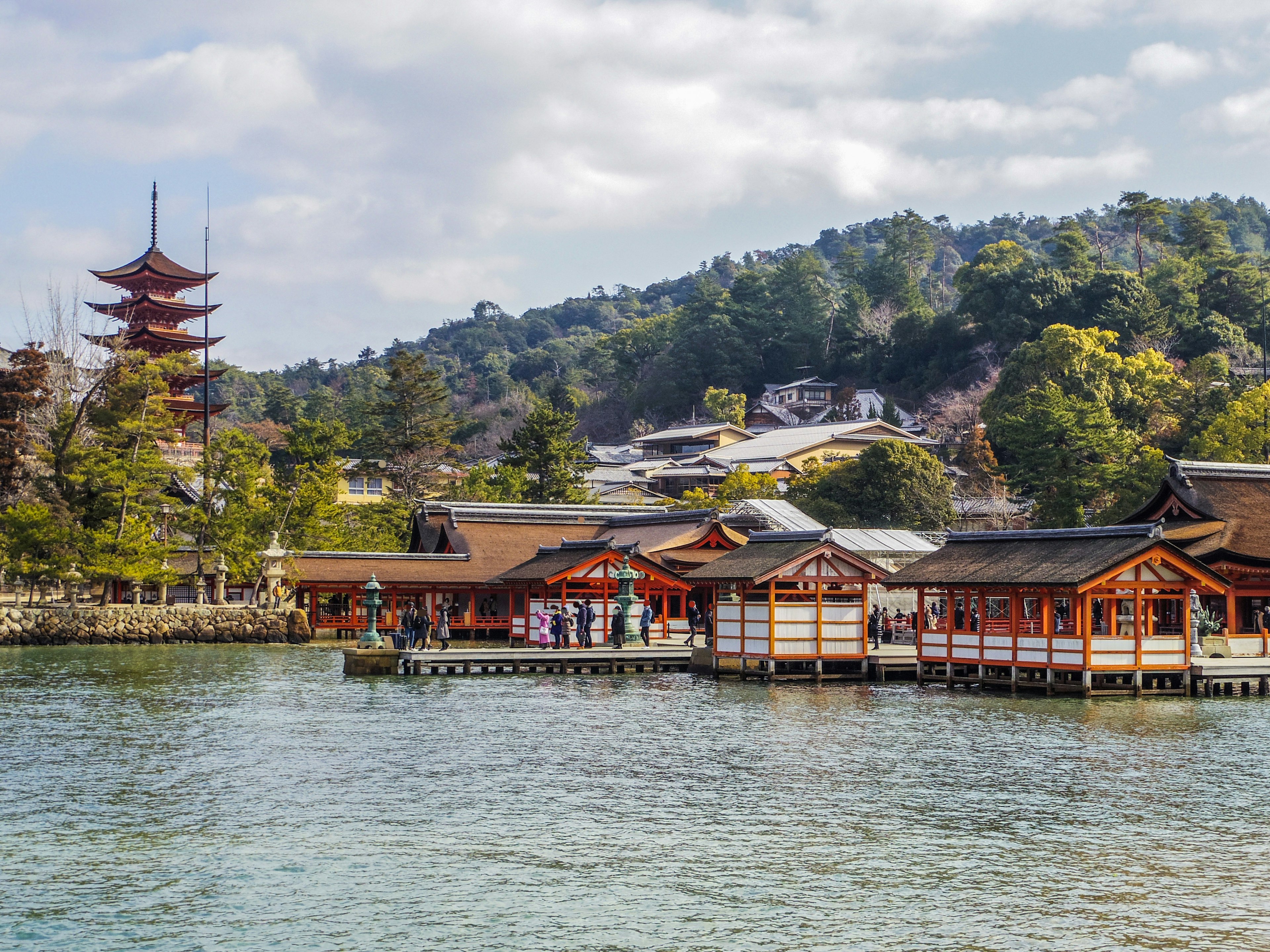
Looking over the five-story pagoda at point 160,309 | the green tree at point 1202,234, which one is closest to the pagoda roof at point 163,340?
the five-story pagoda at point 160,309

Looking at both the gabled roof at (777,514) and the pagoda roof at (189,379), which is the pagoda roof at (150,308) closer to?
the pagoda roof at (189,379)

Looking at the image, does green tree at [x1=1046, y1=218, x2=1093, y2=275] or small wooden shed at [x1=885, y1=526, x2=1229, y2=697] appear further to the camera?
green tree at [x1=1046, y1=218, x2=1093, y2=275]

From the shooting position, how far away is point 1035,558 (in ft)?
112

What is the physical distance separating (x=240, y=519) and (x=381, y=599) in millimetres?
7766

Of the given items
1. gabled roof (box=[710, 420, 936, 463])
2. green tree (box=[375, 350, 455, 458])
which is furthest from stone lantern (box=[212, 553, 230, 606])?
gabled roof (box=[710, 420, 936, 463])

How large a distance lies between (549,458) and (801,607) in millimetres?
38519

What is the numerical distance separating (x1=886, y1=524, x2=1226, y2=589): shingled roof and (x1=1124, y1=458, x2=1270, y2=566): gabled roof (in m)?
5.74

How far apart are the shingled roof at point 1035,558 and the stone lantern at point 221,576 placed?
1228 inches

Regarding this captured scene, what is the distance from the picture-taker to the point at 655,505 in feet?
265

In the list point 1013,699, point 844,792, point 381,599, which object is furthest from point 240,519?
point 844,792

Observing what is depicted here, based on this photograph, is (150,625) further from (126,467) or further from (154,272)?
(154,272)

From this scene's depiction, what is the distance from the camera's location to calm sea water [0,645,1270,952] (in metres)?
14.5

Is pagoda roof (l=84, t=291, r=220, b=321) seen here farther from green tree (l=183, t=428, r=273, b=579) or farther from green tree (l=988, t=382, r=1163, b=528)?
green tree (l=988, t=382, r=1163, b=528)

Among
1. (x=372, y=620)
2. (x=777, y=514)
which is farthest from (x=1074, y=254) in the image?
(x=372, y=620)
